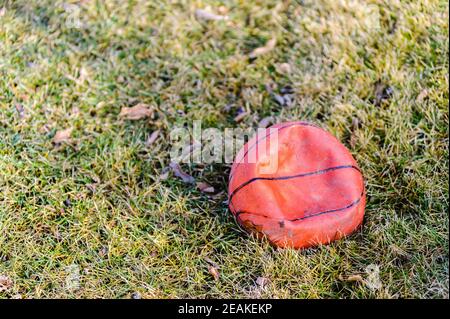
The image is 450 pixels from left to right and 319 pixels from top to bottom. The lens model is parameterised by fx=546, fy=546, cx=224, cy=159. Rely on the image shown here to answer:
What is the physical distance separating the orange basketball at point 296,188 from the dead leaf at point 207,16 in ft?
6.12

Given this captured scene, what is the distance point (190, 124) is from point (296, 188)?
3.91ft

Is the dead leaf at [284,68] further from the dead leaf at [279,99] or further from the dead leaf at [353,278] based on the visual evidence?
the dead leaf at [353,278]

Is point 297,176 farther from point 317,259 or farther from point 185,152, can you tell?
point 185,152

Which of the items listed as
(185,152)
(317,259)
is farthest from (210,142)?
(317,259)

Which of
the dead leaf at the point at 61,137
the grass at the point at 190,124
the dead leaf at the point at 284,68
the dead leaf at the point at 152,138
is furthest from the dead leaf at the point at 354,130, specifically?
the dead leaf at the point at 61,137

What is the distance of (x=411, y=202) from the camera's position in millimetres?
3631

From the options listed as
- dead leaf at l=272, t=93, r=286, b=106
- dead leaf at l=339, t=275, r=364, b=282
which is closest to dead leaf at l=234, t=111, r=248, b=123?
dead leaf at l=272, t=93, r=286, b=106

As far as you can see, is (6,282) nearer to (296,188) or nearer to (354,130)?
(296,188)

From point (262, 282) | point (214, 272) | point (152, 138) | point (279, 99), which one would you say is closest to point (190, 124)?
point (152, 138)

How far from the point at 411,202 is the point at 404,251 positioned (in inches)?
16.4

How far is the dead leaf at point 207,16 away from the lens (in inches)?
196

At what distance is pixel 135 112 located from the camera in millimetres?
4266

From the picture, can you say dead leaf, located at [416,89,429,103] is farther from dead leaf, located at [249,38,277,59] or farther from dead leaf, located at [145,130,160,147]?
dead leaf, located at [145,130,160,147]

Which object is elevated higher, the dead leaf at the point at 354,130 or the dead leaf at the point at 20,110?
the dead leaf at the point at 20,110
